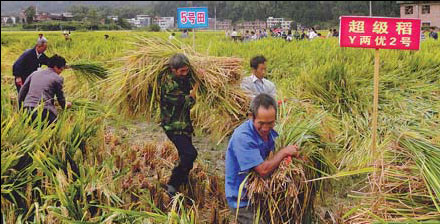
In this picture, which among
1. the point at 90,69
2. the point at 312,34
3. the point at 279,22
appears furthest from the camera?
the point at 312,34

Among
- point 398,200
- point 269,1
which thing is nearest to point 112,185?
point 398,200

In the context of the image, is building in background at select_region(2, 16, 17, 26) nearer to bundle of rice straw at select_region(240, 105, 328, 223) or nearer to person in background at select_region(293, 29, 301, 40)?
bundle of rice straw at select_region(240, 105, 328, 223)

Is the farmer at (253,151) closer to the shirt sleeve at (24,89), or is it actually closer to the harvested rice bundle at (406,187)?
the harvested rice bundle at (406,187)

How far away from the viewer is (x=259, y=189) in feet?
8.08

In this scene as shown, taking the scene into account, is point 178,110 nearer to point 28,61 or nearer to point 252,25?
point 28,61

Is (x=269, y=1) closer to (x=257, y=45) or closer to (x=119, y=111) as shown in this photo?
(x=257, y=45)

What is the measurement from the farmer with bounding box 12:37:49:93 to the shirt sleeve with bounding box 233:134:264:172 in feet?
11.6

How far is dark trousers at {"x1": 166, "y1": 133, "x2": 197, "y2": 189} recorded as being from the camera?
372 centimetres

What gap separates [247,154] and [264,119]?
0.62 ft

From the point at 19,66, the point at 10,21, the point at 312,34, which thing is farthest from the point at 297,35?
the point at 19,66

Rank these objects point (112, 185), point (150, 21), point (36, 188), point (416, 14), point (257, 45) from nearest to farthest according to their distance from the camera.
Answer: point (36, 188) < point (112, 185) < point (416, 14) < point (150, 21) < point (257, 45)

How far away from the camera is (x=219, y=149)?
5.30m

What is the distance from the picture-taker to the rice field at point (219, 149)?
2.60 metres

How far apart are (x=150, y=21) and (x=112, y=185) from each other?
4.63 m
